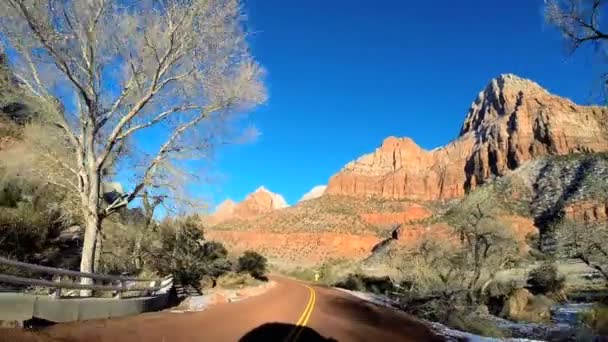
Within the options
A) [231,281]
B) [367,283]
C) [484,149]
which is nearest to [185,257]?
[231,281]

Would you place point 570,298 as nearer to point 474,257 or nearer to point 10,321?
point 474,257

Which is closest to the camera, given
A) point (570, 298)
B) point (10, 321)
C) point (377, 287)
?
point (10, 321)

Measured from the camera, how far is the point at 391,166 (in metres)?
194

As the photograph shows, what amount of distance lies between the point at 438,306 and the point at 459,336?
356 inches

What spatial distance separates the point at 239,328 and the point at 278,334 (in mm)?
960

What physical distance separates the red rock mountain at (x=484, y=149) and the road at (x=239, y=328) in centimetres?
9254

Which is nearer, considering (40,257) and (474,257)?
(40,257)

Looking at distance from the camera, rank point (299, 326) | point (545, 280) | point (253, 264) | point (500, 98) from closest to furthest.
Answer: point (299, 326), point (545, 280), point (253, 264), point (500, 98)

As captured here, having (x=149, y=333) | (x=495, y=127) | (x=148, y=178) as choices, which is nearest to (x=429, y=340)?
(x=149, y=333)

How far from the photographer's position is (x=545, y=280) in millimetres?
37750

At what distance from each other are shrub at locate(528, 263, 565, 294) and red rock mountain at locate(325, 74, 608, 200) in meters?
65.9

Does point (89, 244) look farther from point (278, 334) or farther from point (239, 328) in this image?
point (278, 334)

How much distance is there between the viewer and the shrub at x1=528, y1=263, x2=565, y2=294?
121ft

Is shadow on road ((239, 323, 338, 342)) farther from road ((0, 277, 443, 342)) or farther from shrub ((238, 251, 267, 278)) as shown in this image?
shrub ((238, 251, 267, 278))
